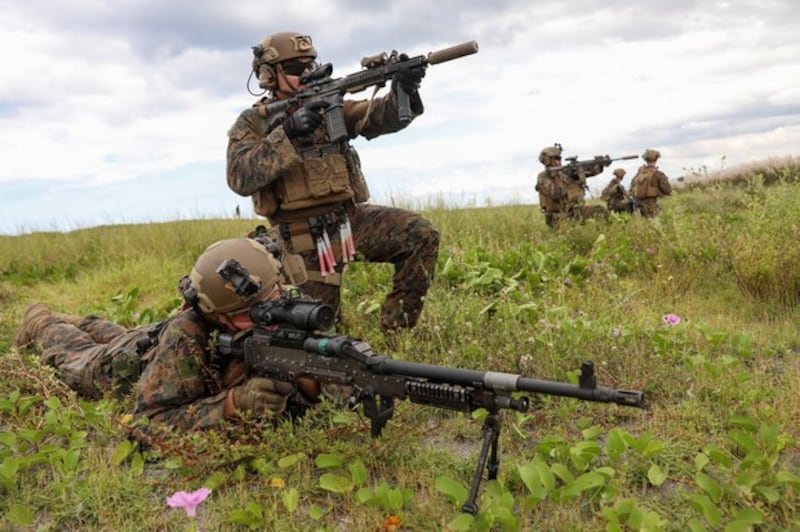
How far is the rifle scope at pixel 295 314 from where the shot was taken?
324 centimetres

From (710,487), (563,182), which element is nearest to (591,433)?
(710,487)

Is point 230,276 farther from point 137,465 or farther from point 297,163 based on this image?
point 297,163

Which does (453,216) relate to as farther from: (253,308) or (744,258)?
(253,308)

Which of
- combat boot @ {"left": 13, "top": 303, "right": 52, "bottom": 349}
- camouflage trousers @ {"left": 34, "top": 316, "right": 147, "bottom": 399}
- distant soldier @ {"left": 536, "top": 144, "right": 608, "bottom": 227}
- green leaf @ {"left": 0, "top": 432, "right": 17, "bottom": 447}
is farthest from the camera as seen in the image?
distant soldier @ {"left": 536, "top": 144, "right": 608, "bottom": 227}

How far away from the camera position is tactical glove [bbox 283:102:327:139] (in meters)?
4.85

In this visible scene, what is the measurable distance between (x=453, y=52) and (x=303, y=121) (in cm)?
123

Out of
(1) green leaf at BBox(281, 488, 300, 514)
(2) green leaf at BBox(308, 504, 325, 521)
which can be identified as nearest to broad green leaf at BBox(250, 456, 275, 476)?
(1) green leaf at BBox(281, 488, 300, 514)

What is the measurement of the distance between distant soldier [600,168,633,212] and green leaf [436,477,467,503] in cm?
1498

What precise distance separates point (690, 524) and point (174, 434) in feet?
8.06

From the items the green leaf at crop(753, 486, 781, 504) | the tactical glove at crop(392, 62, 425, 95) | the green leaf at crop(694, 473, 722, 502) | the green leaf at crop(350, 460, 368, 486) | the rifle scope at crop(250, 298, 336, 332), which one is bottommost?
the green leaf at crop(753, 486, 781, 504)

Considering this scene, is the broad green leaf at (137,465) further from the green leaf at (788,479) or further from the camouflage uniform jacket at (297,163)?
the green leaf at (788,479)

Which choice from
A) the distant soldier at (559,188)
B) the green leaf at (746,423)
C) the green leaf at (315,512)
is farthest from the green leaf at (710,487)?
the distant soldier at (559,188)

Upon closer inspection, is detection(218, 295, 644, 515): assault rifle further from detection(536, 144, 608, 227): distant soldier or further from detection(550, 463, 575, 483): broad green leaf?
detection(536, 144, 608, 227): distant soldier

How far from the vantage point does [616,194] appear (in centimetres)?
1728
